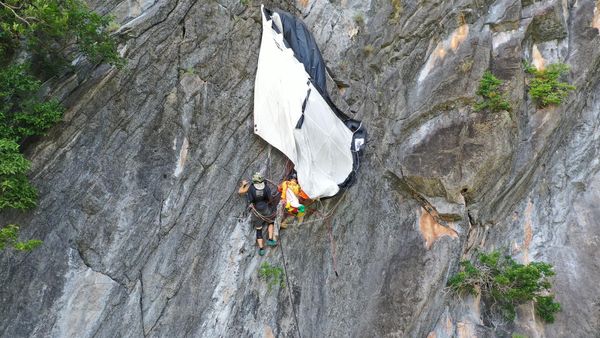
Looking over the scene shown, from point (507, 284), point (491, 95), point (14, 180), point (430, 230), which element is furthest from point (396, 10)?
point (14, 180)

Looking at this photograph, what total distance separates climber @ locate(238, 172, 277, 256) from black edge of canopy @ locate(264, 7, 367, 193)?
6.46 feet

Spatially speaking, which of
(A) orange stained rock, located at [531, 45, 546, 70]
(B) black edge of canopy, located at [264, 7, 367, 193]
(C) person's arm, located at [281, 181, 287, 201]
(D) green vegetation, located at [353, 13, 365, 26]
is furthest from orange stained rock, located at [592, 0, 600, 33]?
(C) person's arm, located at [281, 181, 287, 201]

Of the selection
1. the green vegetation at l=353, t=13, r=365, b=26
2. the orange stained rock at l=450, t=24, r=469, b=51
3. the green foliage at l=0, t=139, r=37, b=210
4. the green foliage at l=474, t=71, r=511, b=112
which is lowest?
the green foliage at l=0, t=139, r=37, b=210

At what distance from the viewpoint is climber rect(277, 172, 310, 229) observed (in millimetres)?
8266

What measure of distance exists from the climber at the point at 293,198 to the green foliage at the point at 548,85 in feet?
16.6

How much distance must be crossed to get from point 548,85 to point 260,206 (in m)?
6.14

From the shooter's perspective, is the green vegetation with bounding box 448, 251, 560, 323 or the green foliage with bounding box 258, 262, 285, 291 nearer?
the green vegetation with bounding box 448, 251, 560, 323

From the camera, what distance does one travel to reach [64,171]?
7203mm

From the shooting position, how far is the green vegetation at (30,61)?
20.9 ft

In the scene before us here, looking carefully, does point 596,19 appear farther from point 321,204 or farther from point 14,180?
point 14,180

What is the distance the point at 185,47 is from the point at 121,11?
1262mm

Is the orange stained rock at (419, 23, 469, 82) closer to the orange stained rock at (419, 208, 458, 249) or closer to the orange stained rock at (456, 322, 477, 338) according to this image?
the orange stained rock at (419, 208, 458, 249)

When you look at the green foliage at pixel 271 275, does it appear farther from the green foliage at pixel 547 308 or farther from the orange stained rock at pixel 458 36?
the orange stained rock at pixel 458 36

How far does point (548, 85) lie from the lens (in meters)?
9.22
